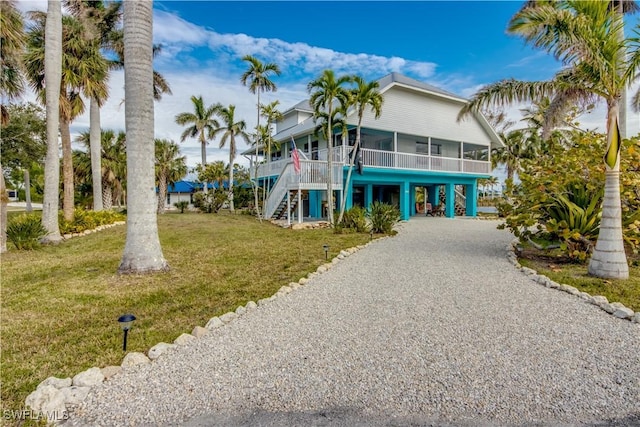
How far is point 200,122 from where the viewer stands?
1142 inches

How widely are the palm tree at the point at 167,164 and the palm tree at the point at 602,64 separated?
23820 millimetres

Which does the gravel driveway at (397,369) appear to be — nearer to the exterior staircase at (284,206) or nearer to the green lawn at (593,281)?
the green lawn at (593,281)

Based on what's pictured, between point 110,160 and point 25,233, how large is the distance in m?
15.9

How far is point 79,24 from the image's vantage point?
43.6 feet

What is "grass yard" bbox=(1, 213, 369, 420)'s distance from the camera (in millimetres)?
3363

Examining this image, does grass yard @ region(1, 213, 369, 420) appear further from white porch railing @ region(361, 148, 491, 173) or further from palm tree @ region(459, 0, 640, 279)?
white porch railing @ region(361, 148, 491, 173)

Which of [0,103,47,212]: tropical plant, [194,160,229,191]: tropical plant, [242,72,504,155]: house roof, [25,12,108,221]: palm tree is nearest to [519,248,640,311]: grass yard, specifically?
[242,72,504,155]: house roof

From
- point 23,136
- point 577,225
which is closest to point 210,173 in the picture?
point 23,136

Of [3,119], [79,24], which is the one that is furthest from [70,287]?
[79,24]

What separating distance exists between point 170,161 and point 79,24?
12553 mm

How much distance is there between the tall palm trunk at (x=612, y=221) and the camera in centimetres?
600

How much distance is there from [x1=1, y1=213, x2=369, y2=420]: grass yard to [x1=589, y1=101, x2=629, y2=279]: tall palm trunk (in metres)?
5.71

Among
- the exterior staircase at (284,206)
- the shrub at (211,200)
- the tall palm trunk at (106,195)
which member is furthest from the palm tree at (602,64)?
the tall palm trunk at (106,195)

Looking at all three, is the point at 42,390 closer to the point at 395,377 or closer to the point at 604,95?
the point at 395,377
